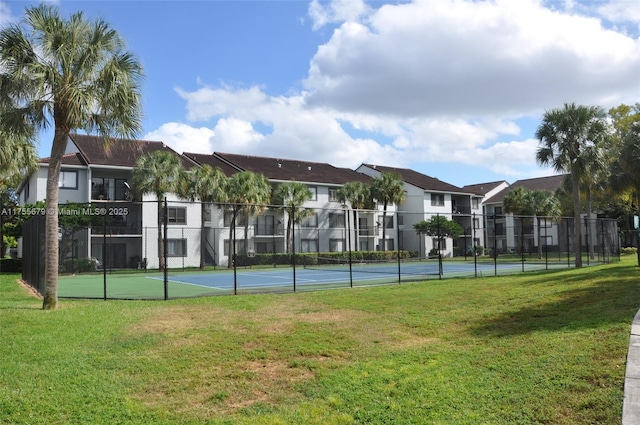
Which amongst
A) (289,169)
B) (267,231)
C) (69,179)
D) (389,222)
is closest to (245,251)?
(267,231)

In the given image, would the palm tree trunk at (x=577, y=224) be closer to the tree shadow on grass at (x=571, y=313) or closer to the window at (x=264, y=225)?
the tree shadow on grass at (x=571, y=313)

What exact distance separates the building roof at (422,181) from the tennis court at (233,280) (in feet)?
84.4

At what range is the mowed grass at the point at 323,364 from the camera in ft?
19.2

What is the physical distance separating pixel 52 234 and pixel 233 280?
40.1 feet

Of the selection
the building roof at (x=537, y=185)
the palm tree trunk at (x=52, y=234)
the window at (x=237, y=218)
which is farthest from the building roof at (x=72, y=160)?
the building roof at (x=537, y=185)

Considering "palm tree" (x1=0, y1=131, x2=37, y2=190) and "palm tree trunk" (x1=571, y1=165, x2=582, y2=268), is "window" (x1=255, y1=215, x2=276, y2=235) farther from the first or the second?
"palm tree trunk" (x1=571, y1=165, x2=582, y2=268)

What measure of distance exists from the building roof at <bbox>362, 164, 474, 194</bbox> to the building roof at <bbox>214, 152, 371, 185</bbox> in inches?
229

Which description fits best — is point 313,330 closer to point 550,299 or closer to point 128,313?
point 128,313

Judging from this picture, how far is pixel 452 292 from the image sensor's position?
15.3m

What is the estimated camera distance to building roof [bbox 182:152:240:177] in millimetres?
50631

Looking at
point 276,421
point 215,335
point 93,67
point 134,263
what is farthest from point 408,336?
point 134,263

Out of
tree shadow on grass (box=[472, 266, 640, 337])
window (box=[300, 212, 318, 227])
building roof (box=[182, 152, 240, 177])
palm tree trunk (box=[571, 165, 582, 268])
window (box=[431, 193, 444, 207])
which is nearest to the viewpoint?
tree shadow on grass (box=[472, 266, 640, 337])

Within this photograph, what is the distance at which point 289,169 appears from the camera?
56.2 meters
